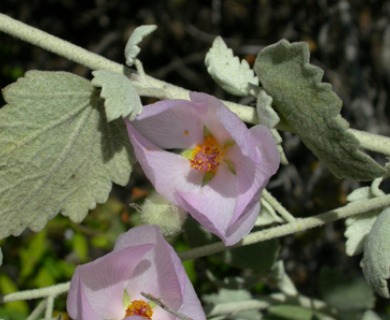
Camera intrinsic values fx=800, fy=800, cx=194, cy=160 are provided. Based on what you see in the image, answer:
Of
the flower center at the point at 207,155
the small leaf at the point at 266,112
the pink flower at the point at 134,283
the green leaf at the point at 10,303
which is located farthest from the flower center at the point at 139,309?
the green leaf at the point at 10,303

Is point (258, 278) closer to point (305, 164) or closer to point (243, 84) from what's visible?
point (243, 84)

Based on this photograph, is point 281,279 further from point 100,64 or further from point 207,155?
point 100,64

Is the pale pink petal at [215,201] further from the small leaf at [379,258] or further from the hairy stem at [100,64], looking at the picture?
the small leaf at [379,258]

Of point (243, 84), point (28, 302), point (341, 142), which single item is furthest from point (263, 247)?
point (28, 302)

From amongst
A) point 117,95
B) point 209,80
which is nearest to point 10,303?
point 117,95

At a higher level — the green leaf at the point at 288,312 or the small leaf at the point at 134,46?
the small leaf at the point at 134,46

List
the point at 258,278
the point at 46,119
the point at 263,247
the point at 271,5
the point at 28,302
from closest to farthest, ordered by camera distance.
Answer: the point at 46,119 → the point at 263,247 → the point at 258,278 → the point at 28,302 → the point at 271,5
